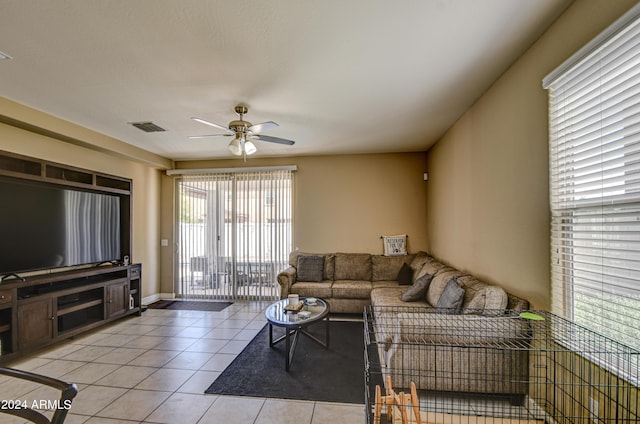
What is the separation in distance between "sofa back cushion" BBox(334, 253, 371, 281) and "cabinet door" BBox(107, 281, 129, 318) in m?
3.26

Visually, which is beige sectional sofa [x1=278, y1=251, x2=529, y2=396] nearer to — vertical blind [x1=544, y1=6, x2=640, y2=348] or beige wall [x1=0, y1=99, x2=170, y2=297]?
vertical blind [x1=544, y1=6, x2=640, y2=348]

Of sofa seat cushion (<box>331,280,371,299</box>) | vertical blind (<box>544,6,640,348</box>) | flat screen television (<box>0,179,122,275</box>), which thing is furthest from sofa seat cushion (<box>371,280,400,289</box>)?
flat screen television (<box>0,179,122,275</box>)

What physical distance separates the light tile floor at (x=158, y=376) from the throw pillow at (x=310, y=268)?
1013 mm

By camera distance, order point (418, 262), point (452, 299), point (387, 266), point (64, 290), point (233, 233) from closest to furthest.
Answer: point (452, 299), point (64, 290), point (418, 262), point (387, 266), point (233, 233)

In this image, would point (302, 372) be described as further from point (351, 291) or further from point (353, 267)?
point (353, 267)

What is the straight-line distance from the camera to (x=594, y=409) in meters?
1.55

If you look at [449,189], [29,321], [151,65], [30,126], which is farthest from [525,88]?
[29,321]

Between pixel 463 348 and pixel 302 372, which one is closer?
pixel 463 348

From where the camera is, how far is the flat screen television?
3008 mm

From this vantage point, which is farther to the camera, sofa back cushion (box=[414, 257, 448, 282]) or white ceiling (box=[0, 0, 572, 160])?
sofa back cushion (box=[414, 257, 448, 282])

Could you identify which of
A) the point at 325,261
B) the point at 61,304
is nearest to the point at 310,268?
the point at 325,261

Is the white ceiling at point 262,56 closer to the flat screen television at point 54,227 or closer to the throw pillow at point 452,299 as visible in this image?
the flat screen television at point 54,227

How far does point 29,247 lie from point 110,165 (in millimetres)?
1737

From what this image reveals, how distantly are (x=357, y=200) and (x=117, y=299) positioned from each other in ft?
13.4
